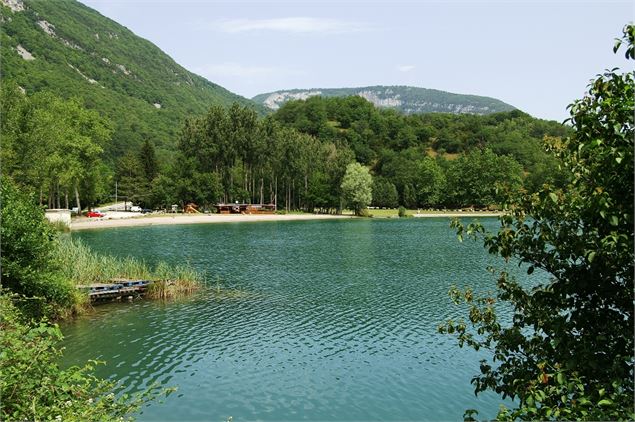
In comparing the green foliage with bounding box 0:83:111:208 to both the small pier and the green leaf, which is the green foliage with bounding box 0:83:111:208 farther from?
the green leaf

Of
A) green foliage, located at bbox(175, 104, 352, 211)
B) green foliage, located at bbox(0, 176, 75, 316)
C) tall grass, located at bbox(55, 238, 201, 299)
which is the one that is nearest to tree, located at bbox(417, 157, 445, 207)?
green foliage, located at bbox(175, 104, 352, 211)

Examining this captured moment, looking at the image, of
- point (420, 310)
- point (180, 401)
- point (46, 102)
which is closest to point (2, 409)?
point (180, 401)

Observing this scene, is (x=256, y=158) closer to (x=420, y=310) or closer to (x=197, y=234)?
(x=197, y=234)

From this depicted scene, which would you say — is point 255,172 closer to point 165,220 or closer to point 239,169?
point 239,169

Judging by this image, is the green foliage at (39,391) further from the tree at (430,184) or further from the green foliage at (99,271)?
the tree at (430,184)

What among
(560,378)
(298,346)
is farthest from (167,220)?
(560,378)

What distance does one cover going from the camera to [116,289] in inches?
1173

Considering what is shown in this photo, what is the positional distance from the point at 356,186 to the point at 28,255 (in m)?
107

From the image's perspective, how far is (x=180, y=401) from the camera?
52.1 ft

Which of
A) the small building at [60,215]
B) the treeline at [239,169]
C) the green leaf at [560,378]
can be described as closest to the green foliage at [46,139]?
the small building at [60,215]

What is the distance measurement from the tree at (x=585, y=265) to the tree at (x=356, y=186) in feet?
386

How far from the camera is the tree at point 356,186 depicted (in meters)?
125

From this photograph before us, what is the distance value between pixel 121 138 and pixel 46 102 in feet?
334

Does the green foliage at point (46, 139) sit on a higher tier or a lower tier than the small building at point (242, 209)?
higher
